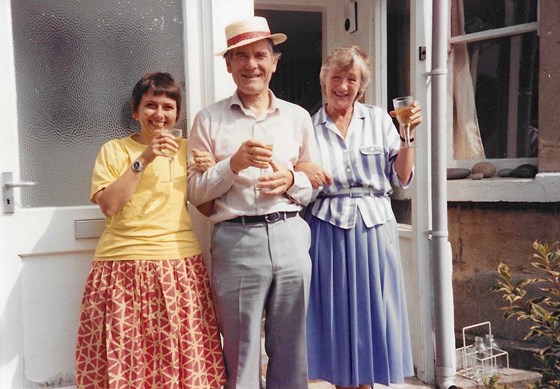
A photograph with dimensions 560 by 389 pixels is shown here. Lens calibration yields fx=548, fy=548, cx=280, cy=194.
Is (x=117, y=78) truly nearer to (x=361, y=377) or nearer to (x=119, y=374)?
(x=119, y=374)

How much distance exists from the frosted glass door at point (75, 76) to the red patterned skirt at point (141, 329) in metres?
0.56

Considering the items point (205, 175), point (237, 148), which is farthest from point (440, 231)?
point (205, 175)

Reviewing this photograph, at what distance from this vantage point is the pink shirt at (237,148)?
2203mm

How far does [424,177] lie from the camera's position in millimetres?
3279

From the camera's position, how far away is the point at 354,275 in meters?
2.53

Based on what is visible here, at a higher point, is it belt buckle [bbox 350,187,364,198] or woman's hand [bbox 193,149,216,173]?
woman's hand [bbox 193,149,216,173]

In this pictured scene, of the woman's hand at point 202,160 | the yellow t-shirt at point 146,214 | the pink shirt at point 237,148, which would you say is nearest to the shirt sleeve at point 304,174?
the pink shirt at point 237,148

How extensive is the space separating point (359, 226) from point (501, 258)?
1.70 meters

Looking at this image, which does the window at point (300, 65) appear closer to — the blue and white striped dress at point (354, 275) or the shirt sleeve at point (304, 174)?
the blue and white striped dress at point (354, 275)

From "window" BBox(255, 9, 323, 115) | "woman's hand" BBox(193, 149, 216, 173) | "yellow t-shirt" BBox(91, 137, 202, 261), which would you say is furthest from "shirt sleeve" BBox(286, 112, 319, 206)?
"window" BBox(255, 9, 323, 115)

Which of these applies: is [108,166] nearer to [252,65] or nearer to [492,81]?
[252,65]

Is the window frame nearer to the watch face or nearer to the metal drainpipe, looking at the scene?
the metal drainpipe

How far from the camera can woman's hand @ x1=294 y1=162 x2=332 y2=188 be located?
2.30 m

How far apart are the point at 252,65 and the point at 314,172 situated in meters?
0.51
